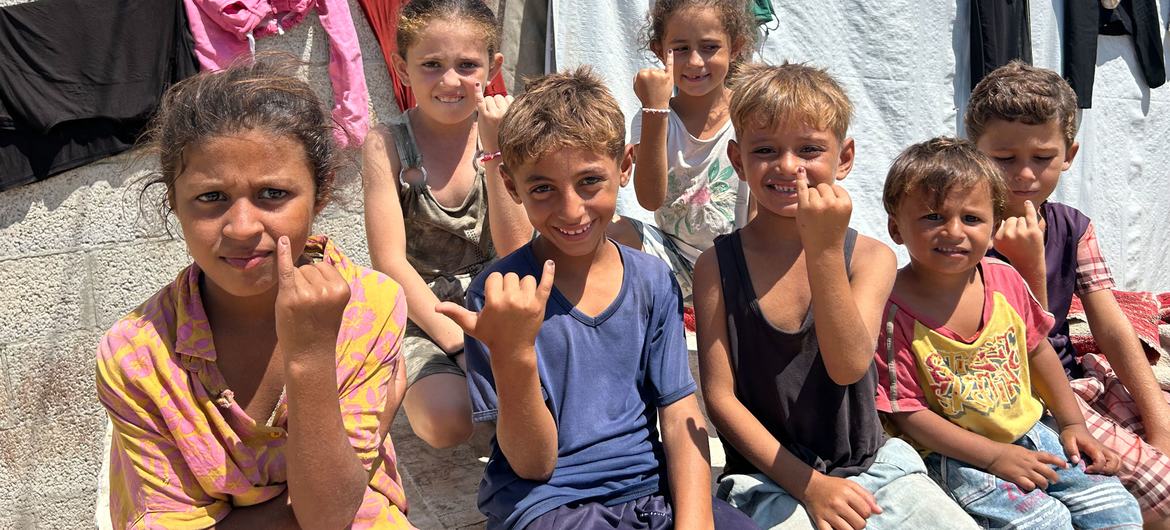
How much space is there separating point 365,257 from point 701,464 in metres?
2.09

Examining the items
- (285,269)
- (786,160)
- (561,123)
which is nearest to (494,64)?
(561,123)

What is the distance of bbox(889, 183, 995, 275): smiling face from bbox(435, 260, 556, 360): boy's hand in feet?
3.40

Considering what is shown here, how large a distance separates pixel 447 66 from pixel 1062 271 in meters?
1.82

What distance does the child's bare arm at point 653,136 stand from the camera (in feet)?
8.15

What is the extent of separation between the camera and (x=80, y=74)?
2867 millimetres

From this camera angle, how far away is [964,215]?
2.15 meters

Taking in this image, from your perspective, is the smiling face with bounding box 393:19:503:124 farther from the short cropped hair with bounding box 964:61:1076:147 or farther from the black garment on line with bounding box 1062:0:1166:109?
the black garment on line with bounding box 1062:0:1166:109

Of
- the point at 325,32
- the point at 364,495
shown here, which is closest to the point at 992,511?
the point at 364,495

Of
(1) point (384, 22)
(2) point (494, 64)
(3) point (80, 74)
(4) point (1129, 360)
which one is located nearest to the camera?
(4) point (1129, 360)

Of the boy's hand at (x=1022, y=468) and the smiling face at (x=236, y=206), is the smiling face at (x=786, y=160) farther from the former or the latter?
the smiling face at (x=236, y=206)

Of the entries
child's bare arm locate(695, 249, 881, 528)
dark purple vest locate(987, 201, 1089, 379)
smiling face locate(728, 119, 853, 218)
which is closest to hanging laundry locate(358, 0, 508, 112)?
smiling face locate(728, 119, 853, 218)

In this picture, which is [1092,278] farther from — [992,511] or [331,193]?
[331,193]

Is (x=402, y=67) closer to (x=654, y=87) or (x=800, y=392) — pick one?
(x=654, y=87)

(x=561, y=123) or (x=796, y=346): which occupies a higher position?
(x=561, y=123)
